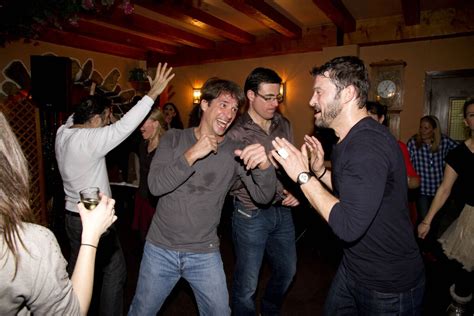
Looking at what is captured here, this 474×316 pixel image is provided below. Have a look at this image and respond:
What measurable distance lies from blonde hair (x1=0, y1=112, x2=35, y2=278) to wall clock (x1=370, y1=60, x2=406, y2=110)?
5.85 m

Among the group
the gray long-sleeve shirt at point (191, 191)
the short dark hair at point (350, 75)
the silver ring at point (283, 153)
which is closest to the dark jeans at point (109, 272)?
→ the gray long-sleeve shirt at point (191, 191)

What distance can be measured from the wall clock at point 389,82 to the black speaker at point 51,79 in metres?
5.06

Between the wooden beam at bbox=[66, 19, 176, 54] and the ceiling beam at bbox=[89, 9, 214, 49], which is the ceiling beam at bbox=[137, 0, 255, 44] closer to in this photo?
the ceiling beam at bbox=[89, 9, 214, 49]

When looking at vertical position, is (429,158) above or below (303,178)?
below

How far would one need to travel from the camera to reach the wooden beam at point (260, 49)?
5.95 m

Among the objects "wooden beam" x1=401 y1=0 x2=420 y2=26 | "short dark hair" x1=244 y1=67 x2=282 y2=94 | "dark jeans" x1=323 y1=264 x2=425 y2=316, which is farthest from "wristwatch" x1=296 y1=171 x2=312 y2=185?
"wooden beam" x1=401 y1=0 x2=420 y2=26

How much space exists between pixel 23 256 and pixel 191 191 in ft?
3.17

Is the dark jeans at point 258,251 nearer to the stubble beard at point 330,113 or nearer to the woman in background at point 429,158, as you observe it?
the stubble beard at point 330,113

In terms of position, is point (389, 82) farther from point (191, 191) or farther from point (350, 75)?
point (191, 191)

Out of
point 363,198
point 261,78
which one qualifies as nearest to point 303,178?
point 363,198

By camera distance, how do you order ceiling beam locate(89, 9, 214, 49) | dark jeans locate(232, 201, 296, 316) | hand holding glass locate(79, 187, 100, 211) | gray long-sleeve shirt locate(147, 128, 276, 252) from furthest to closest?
ceiling beam locate(89, 9, 214, 49)
dark jeans locate(232, 201, 296, 316)
gray long-sleeve shirt locate(147, 128, 276, 252)
hand holding glass locate(79, 187, 100, 211)

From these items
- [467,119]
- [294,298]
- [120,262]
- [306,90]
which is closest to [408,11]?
[306,90]

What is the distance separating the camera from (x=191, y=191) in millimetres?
1785

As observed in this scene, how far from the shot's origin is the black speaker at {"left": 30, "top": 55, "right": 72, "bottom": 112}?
180 inches
